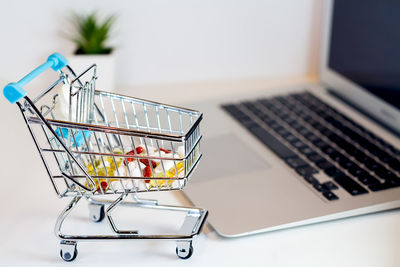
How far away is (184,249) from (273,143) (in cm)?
39

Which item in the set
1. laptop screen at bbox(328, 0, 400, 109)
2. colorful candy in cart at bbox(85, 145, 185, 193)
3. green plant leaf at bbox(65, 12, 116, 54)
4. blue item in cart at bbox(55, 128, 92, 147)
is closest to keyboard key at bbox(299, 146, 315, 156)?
laptop screen at bbox(328, 0, 400, 109)

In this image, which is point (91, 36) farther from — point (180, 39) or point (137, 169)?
point (137, 169)

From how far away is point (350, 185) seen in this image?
0.90 meters

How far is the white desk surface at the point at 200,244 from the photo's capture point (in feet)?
2.51

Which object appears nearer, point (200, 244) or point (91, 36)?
point (200, 244)

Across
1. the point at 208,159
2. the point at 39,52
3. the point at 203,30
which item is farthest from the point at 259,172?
the point at 39,52

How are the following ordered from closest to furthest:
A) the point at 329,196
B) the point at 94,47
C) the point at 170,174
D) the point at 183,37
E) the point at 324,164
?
the point at 170,174
the point at 329,196
the point at 324,164
the point at 94,47
the point at 183,37

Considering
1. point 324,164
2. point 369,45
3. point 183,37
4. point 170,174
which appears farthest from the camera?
point 183,37

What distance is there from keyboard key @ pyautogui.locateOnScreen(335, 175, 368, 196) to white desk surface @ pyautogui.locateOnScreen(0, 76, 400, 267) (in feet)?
0.15

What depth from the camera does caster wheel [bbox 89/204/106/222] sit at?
851 mm

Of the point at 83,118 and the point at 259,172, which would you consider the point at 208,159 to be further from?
the point at 83,118

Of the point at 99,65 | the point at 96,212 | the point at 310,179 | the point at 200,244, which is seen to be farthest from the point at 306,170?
the point at 99,65

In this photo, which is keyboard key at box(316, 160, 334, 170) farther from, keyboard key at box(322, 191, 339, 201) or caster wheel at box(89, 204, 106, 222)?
caster wheel at box(89, 204, 106, 222)

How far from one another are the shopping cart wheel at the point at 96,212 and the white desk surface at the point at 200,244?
0.04 feet
